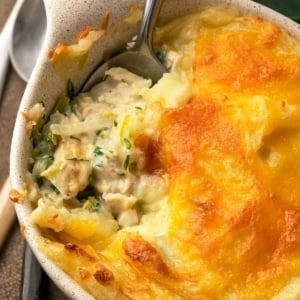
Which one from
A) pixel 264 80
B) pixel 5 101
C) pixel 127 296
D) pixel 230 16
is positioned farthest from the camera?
pixel 5 101

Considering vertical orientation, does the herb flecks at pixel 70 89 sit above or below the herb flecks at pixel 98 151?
above

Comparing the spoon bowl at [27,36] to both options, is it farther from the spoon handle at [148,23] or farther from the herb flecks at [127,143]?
the herb flecks at [127,143]

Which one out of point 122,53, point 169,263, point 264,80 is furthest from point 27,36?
point 169,263

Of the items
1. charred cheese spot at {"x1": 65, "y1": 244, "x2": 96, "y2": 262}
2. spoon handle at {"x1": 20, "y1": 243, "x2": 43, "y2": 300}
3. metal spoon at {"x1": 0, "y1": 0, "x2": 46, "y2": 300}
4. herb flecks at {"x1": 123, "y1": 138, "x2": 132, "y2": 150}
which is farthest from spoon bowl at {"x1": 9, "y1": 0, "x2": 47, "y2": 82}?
charred cheese spot at {"x1": 65, "y1": 244, "x2": 96, "y2": 262}

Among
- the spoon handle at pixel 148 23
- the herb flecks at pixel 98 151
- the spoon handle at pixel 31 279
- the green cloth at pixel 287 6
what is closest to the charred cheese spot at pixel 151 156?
the herb flecks at pixel 98 151

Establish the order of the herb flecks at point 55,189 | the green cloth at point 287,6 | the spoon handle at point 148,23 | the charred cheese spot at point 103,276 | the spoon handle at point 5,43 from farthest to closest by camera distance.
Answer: the spoon handle at point 5,43, the green cloth at point 287,6, the spoon handle at point 148,23, the herb flecks at point 55,189, the charred cheese spot at point 103,276

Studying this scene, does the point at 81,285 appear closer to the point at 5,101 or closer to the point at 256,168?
the point at 256,168

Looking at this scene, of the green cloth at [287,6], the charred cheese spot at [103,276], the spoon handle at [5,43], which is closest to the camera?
the charred cheese spot at [103,276]

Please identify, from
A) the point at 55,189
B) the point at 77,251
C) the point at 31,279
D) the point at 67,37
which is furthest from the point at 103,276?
the point at 67,37
